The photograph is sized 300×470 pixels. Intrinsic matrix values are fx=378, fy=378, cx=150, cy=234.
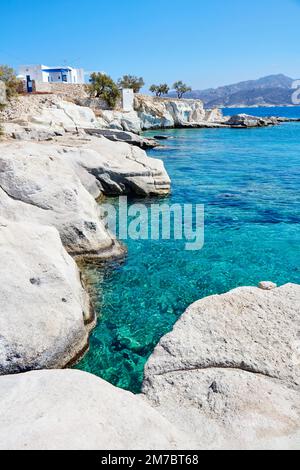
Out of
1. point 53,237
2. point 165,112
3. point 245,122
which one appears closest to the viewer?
point 53,237

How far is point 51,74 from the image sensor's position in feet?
309

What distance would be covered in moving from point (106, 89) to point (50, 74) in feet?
91.4

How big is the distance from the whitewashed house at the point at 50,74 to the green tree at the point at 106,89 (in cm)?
1818

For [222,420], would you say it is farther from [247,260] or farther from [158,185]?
[158,185]

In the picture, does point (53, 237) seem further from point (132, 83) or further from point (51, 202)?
point (132, 83)

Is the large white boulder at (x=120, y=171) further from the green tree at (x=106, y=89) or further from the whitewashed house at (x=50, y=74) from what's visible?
the whitewashed house at (x=50, y=74)

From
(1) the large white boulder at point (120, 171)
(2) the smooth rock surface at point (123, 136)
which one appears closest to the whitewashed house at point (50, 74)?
(2) the smooth rock surface at point (123, 136)

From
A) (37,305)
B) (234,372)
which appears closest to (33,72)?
(37,305)

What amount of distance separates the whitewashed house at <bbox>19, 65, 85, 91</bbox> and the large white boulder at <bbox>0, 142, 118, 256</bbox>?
82.5 meters

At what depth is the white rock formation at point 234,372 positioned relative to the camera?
176 inches
